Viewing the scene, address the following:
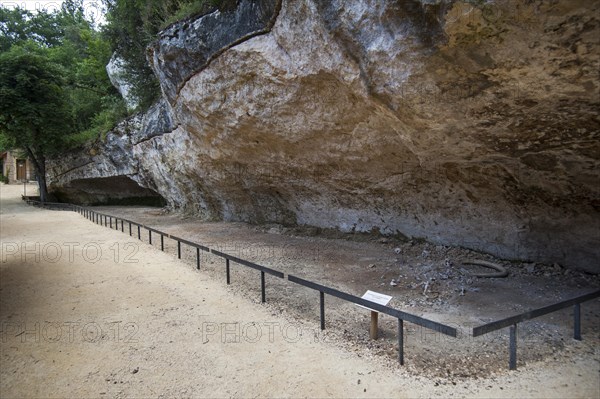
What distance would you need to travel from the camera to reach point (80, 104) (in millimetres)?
22484

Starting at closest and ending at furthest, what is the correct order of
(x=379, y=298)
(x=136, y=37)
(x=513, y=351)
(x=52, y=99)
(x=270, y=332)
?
(x=513, y=351) → (x=379, y=298) → (x=270, y=332) → (x=136, y=37) → (x=52, y=99)

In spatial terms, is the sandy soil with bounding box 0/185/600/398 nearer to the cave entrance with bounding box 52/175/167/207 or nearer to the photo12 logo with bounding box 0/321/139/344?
the photo12 logo with bounding box 0/321/139/344

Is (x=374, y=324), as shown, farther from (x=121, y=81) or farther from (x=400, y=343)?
(x=121, y=81)

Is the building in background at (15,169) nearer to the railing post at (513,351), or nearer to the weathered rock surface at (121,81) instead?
the weathered rock surface at (121,81)

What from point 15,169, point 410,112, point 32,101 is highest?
point 32,101

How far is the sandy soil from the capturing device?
3.02 meters

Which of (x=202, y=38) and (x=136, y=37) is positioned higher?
(x=136, y=37)

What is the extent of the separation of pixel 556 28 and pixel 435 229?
4.67 meters

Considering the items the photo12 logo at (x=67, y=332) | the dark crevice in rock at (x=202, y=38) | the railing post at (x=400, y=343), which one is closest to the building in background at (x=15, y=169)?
the dark crevice in rock at (x=202, y=38)

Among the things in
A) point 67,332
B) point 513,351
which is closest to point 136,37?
point 67,332

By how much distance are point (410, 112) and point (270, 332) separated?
11.5ft

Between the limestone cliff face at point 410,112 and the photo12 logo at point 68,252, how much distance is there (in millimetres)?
3653

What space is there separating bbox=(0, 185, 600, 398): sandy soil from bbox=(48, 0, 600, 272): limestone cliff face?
0.98 m

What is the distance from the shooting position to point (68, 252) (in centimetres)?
794
